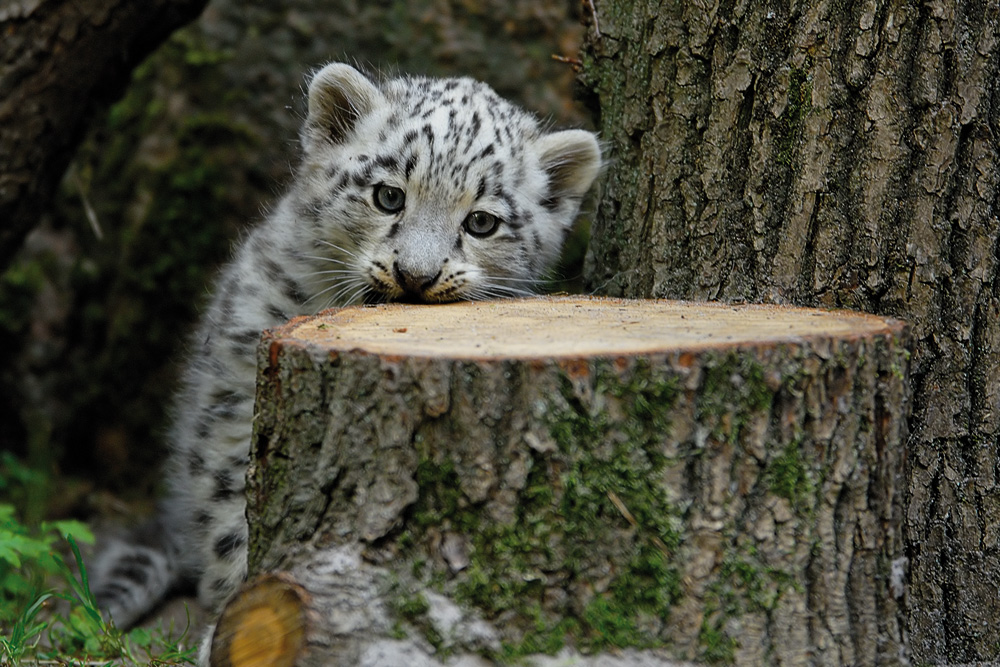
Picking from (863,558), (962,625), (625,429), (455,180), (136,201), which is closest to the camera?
(625,429)

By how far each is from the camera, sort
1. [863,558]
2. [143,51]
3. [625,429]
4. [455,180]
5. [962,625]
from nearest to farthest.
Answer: [625,429] → [863,558] → [962,625] → [455,180] → [143,51]

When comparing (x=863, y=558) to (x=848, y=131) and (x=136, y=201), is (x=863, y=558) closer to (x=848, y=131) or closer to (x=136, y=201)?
(x=848, y=131)

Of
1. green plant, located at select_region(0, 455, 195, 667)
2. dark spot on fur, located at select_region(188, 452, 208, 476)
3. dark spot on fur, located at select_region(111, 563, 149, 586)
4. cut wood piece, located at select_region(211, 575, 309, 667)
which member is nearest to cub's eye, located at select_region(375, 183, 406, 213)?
dark spot on fur, located at select_region(188, 452, 208, 476)

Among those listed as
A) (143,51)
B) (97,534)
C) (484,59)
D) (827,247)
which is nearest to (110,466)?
(97,534)

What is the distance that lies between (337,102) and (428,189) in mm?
747

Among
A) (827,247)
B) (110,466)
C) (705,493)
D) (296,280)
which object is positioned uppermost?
(827,247)

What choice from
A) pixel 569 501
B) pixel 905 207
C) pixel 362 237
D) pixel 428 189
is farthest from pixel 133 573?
pixel 905 207

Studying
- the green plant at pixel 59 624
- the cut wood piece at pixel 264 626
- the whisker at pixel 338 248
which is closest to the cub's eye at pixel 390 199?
the whisker at pixel 338 248

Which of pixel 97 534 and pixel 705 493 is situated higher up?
pixel 705 493

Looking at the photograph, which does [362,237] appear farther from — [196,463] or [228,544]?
[228,544]

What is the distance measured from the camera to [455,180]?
13.8ft

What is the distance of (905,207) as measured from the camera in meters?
3.62

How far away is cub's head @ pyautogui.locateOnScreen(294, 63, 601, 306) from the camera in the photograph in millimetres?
4078

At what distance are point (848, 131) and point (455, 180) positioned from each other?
1.54m
